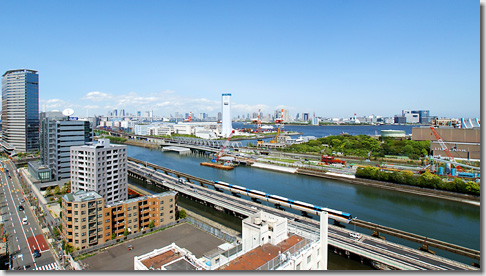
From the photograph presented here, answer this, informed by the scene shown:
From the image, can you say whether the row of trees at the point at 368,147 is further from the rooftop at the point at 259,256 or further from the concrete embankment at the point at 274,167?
the rooftop at the point at 259,256

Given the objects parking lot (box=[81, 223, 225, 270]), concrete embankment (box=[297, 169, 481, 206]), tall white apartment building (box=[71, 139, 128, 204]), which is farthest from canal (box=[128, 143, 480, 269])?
tall white apartment building (box=[71, 139, 128, 204])

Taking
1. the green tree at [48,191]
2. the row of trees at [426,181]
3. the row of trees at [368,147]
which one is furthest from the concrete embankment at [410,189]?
the green tree at [48,191]

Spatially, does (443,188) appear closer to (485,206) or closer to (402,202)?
(402,202)

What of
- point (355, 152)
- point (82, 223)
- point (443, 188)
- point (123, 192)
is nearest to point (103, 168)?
point (123, 192)

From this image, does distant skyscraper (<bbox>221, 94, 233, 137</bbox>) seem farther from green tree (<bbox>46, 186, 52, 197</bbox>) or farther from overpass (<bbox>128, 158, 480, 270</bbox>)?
overpass (<bbox>128, 158, 480, 270</bbox>)

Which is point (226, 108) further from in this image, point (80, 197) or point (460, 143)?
point (80, 197)

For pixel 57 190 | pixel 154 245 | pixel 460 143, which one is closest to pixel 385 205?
pixel 154 245

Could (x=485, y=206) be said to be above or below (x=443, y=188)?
above
